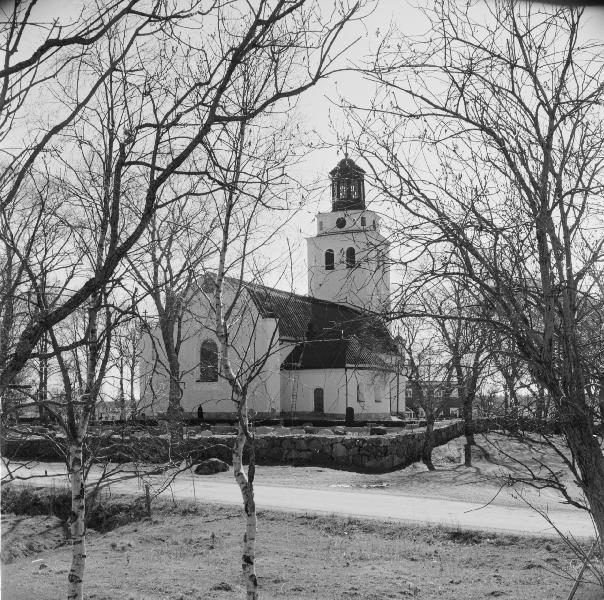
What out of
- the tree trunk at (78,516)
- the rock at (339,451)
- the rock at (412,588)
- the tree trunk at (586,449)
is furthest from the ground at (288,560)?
the rock at (339,451)

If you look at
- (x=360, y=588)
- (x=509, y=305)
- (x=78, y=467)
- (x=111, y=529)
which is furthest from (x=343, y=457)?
(x=509, y=305)

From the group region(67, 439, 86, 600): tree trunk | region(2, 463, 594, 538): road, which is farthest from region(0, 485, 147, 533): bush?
region(67, 439, 86, 600): tree trunk

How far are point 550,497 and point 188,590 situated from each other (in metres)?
8.60

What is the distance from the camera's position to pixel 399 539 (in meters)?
10.5

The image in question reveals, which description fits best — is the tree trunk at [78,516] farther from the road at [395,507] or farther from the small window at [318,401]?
the small window at [318,401]

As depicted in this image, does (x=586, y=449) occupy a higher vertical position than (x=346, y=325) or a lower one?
lower

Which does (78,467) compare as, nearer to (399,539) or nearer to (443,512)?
(399,539)

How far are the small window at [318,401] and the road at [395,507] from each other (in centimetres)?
2185

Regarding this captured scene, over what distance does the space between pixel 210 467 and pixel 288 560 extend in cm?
963

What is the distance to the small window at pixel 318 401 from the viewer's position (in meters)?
38.7

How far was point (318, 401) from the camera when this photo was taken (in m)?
38.9

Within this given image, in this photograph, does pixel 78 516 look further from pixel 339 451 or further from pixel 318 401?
pixel 318 401

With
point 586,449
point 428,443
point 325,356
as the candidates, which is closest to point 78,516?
point 586,449

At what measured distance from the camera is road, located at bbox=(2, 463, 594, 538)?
37.0 feet
